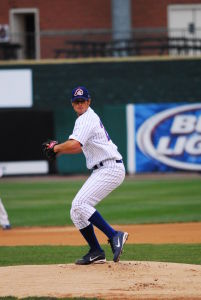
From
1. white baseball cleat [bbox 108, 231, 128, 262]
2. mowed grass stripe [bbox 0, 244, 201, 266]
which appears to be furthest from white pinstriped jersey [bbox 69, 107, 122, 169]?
mowed grass stripe [bbox 0, 244, 201, 266]

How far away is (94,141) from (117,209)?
959cm

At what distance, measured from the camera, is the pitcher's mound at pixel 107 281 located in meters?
8.15

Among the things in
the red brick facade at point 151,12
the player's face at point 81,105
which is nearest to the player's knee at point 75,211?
the player's face at point 81,105

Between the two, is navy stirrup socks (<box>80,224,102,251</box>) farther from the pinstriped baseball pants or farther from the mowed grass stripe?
the mowed grass stripe

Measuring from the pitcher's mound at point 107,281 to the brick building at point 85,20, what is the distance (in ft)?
65.1

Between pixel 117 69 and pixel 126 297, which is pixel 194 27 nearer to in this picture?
pixel 117 69

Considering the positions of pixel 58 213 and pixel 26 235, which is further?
pixel 58 213

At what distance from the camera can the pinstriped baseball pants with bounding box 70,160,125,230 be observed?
9.33 meters

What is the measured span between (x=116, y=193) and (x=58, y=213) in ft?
13.5

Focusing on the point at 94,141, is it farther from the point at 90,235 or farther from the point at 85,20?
the point at 85,20

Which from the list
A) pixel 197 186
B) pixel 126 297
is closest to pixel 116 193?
pixel 197 186

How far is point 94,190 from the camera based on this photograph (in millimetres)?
9375

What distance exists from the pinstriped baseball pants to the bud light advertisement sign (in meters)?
17.7

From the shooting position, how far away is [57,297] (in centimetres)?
800
